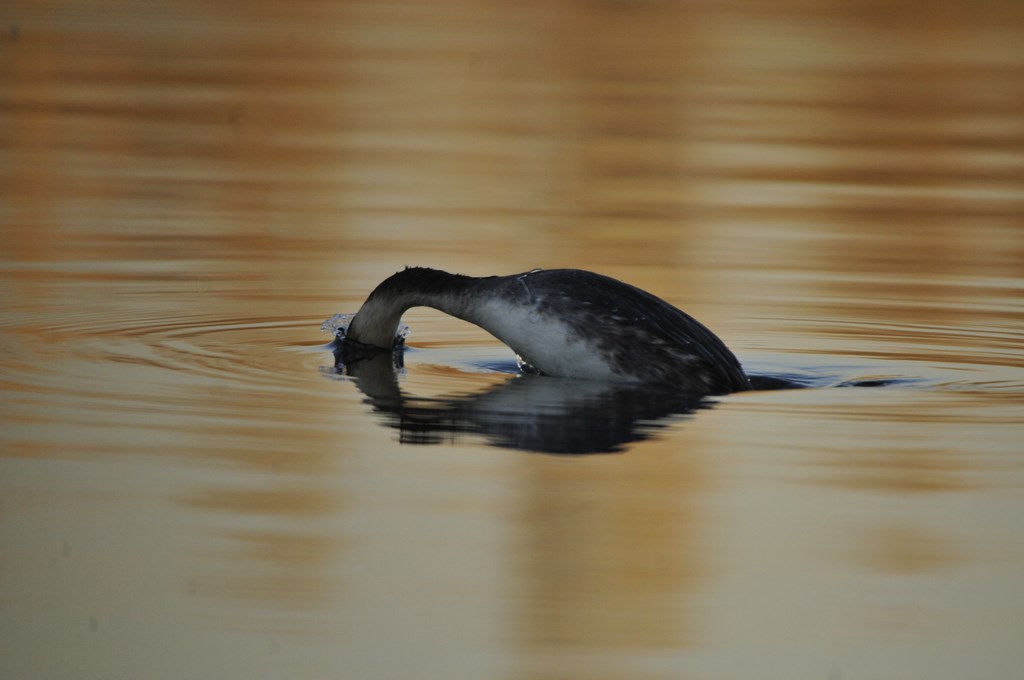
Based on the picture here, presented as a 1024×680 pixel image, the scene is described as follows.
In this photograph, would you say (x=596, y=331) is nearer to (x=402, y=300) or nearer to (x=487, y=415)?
(x=487, y=415)

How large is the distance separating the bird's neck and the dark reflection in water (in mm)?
361

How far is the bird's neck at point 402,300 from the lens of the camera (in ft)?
35.7

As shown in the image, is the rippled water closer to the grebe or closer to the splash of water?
the splash of water

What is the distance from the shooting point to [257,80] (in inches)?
1193

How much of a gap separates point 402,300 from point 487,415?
5.54 feet

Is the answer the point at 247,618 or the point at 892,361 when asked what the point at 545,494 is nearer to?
the point at 247,618

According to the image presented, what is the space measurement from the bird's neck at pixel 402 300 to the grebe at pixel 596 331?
55mm

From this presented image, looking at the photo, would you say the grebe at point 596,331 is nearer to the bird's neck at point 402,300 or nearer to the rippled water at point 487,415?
the bird's neck at point 402,300

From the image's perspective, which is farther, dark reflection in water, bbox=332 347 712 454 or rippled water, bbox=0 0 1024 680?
dark reflection in water, bbox=332 347 712 454

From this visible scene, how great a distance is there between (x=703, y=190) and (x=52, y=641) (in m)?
15.0

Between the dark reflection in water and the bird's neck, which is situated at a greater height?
the bird's neck

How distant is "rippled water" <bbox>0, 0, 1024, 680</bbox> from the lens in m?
6.41

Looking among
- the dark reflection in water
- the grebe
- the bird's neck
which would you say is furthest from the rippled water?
the bird's neck

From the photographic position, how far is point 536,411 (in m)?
9.81
